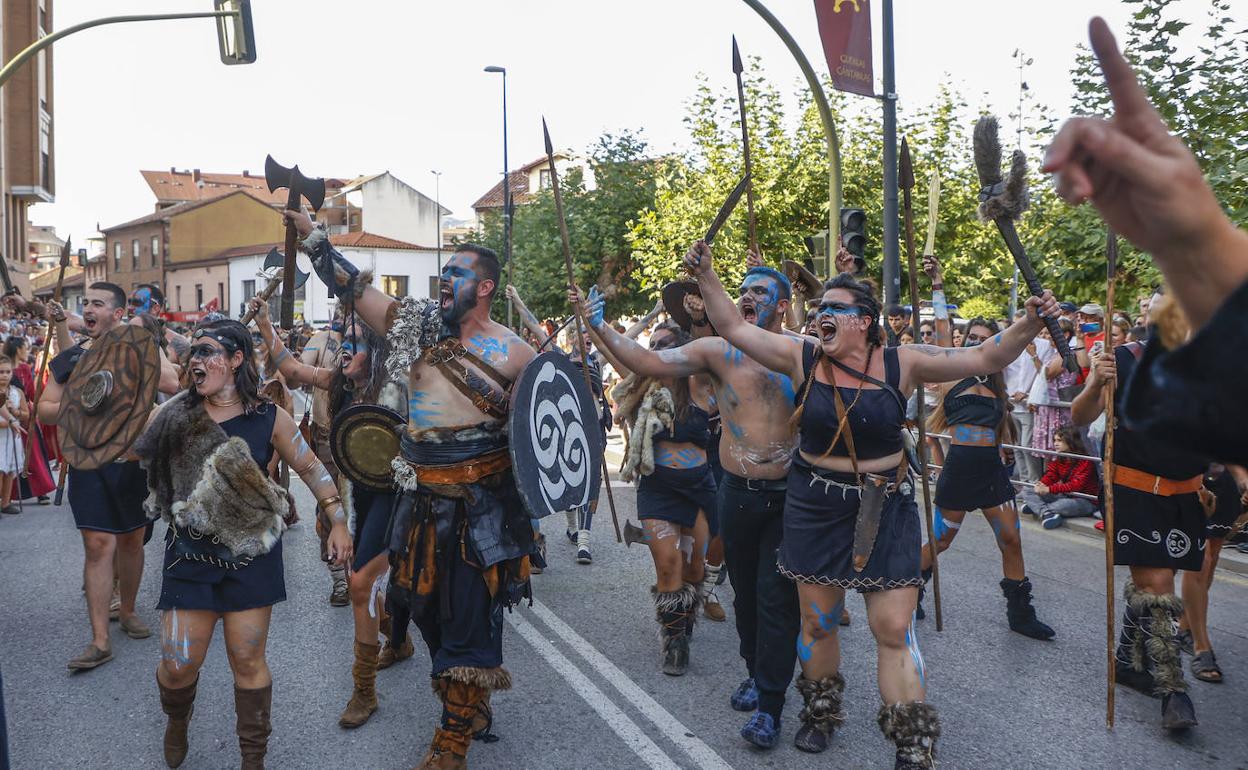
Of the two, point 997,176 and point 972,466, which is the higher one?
point 997,176

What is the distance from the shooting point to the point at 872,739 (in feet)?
14.8

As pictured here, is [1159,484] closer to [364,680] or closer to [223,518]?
[364,680]

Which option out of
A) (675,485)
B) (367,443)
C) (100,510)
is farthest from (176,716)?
(675,485)

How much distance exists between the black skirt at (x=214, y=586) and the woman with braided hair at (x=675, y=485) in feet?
7.34

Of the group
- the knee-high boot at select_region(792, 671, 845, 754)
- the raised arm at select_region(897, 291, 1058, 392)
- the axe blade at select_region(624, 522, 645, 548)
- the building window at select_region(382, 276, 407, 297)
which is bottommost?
the knee-high boot at select_region(792, 671, 845, 754)

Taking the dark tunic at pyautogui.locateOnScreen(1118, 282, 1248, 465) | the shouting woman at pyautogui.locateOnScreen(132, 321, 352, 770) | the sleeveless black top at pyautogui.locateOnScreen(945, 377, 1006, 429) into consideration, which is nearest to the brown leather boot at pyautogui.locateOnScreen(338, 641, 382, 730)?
the shouting woman at pyautogui.locateOnScreen(132, 321, 352, 770)

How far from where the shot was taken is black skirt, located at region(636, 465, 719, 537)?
19.4 feet

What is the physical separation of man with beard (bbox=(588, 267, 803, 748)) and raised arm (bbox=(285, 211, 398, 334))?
0.93m

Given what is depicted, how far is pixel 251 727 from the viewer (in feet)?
13.3

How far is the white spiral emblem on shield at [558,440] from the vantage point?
4.27 meters

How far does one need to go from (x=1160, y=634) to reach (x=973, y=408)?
219 centimetres

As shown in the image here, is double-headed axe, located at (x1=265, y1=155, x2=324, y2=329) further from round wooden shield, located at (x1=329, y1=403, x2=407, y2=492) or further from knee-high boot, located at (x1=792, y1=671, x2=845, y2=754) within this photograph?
knee-high boot, located at (x1=792, y1=671, x2=845, y2=754)

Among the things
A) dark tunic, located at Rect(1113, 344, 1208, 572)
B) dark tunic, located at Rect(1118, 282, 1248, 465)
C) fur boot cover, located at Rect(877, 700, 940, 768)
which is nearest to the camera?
dark tunic, located at Rect(1118, 282, 1248, 465)

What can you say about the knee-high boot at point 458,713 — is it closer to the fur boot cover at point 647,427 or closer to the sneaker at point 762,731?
the sneaker at point 762,731
